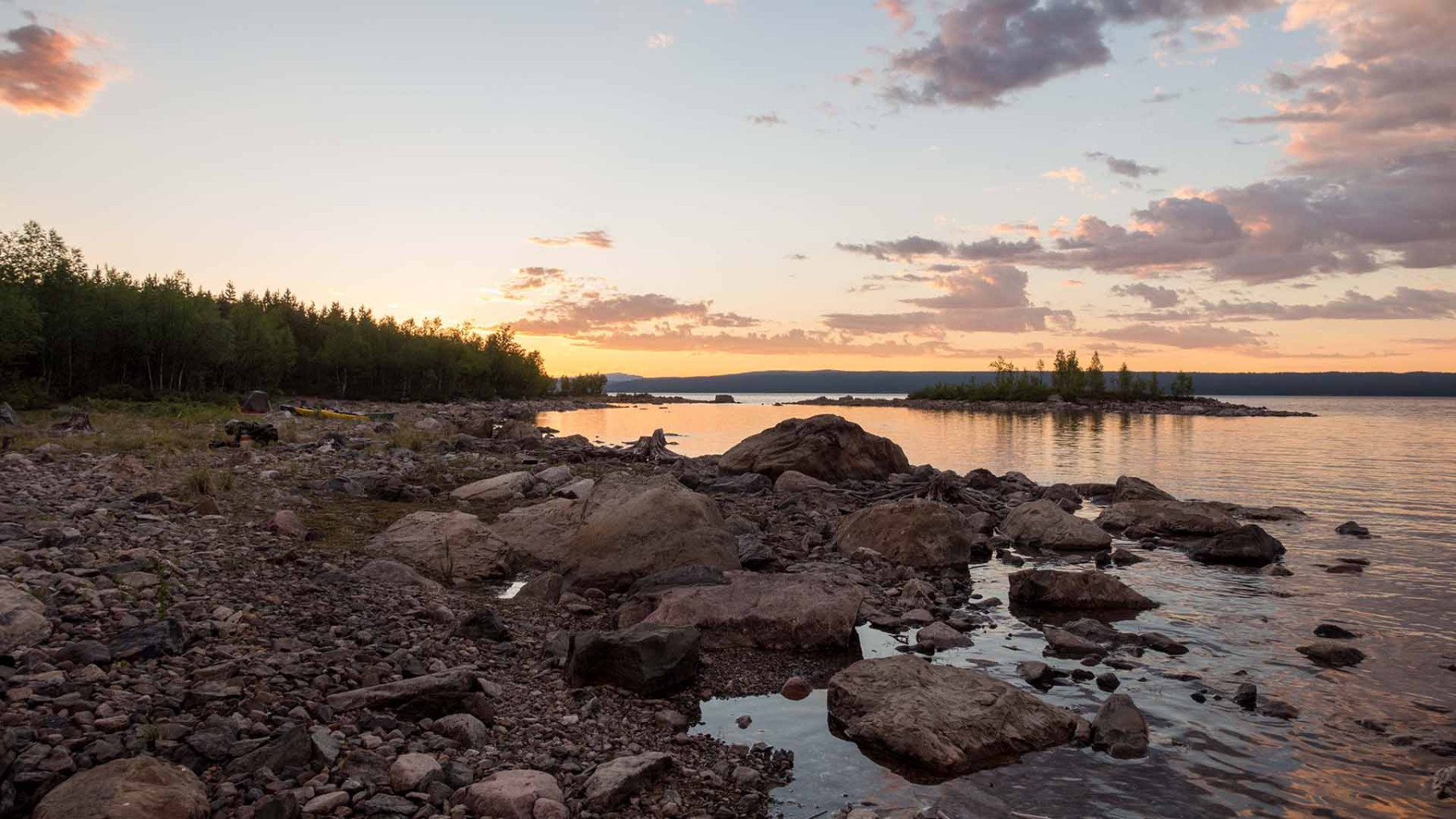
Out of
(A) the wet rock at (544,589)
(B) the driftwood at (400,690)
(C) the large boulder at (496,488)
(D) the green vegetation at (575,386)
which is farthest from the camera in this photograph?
(D) the green vegetation at (575,386)

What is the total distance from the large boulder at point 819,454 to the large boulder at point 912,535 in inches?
397

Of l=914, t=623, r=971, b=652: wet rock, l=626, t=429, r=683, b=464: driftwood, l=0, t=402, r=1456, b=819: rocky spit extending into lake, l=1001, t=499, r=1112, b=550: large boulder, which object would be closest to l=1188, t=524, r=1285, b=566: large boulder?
l=0, t=402, r=1456, b=819: rocky spit extending into lake

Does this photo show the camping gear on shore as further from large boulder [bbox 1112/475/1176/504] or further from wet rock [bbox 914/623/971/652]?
wet rock [bbox 914/623/971/652]

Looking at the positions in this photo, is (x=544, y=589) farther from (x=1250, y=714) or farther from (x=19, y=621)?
(x=1250, y=714)

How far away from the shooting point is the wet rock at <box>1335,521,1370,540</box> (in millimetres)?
19734

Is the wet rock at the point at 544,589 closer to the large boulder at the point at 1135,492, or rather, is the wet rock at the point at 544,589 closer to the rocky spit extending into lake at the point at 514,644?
the rocky spit extending into lake at the point at 514,644

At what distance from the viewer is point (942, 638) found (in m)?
10.8

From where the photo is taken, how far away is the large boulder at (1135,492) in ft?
78.5

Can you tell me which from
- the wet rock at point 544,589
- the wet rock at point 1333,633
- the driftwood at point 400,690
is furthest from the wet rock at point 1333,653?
the driftwood at point 400,690

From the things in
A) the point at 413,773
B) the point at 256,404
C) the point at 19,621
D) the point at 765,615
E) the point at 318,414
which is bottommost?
the point at 765,615

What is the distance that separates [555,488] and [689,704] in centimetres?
1370

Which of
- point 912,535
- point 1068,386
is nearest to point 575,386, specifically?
point 1068,386

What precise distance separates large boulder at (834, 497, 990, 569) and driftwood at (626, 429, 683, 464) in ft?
55.0

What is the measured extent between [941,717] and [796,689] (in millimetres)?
1872
